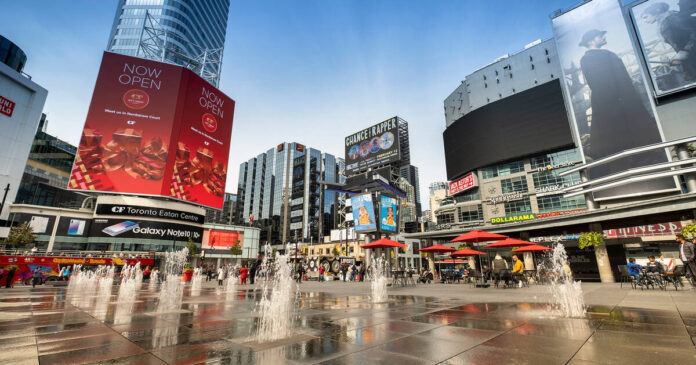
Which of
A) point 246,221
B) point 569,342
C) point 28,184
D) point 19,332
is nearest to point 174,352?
point 19,332

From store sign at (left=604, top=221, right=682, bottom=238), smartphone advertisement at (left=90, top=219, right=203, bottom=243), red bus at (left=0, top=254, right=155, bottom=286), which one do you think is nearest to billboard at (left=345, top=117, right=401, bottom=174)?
smartphone advertisement at (left=90, top=219, right=203, bottom=243)

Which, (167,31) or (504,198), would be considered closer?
(504,198)

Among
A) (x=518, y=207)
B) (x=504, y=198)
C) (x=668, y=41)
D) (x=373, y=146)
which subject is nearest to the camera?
(x=668, y=41)

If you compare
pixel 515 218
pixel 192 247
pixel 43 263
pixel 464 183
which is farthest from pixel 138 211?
pixel 515 218

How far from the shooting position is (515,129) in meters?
46.4

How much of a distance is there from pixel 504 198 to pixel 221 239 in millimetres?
57548

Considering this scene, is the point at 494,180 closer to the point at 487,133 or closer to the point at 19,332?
the point at 487,133

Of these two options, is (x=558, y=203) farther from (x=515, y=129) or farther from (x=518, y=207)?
(x=515, y=129)

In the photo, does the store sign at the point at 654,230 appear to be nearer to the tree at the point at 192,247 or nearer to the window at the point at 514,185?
the window at the point at 514,185

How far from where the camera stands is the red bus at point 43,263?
20.8 metres

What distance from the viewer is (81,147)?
138 feet

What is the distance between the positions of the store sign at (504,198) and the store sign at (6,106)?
72633mm

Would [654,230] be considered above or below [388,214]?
below

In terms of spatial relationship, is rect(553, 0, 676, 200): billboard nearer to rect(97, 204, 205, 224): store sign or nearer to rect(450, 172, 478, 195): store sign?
rect(450, 172, 478, 195): store sign
